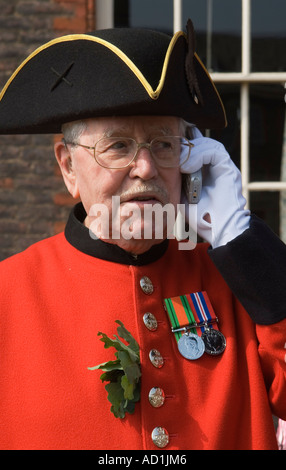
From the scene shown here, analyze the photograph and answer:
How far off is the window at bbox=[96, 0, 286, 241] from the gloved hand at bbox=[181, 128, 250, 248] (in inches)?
66.1

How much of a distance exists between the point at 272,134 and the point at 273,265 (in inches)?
84.2

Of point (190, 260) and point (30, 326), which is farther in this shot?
point (190, 260)

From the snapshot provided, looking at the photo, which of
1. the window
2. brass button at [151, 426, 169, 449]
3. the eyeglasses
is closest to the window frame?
the window

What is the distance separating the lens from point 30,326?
2.50 m

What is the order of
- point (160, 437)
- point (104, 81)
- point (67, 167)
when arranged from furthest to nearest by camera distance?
1. point (67, 167)
2. point (104, 81)
3. point (160, 437)

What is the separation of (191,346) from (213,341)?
2.9 inches

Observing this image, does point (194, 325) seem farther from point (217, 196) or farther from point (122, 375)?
point (217, 196)

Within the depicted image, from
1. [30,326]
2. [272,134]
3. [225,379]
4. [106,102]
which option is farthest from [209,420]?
[272,134]

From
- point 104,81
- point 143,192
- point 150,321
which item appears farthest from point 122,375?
point 104,81

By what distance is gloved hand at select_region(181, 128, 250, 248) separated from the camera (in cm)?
256

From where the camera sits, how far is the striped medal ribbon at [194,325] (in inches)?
98.3

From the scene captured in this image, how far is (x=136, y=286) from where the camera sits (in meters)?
2.58

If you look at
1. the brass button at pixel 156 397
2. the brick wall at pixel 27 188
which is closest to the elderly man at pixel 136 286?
the brass button at pixel 156 397
